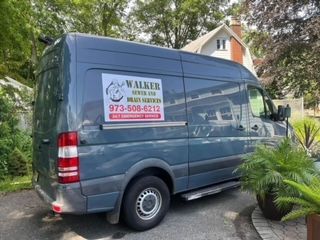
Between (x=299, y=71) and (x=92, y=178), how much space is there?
15.1 metres

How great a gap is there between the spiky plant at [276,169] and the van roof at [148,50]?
1642 mm

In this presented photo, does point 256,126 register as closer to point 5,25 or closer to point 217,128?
point 217,128

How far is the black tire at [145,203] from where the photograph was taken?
437cm

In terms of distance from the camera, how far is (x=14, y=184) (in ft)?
22.5

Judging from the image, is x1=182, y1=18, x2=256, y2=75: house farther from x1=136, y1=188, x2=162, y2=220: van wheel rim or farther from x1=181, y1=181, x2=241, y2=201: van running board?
x1=136, y1=188, x2=162, y2=220: van wheel rim

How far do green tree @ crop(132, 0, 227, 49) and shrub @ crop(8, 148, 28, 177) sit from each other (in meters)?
27.8

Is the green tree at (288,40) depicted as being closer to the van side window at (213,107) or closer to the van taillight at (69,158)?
the van side window at (213,107)

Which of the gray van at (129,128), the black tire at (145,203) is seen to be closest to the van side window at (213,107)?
the gray van at (129,128)

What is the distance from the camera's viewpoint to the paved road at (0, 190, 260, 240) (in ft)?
14.5

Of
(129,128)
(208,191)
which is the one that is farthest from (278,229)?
(129,128)

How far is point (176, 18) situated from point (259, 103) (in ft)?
97.0

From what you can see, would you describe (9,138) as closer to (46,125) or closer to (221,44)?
(46,125)

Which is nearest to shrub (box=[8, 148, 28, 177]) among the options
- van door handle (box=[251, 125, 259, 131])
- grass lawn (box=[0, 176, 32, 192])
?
grass lawn (box=[0, 176, 32, 192])

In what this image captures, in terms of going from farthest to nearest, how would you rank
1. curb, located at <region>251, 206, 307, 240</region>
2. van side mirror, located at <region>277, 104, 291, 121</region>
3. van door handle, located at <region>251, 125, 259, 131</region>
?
van side mirror, located at <region>277, 104, 291, 121</region>, van door handle, located at <region>251, 125, 259, 131</region>, curb, located at <region>251, 206, 307, 240</region>
